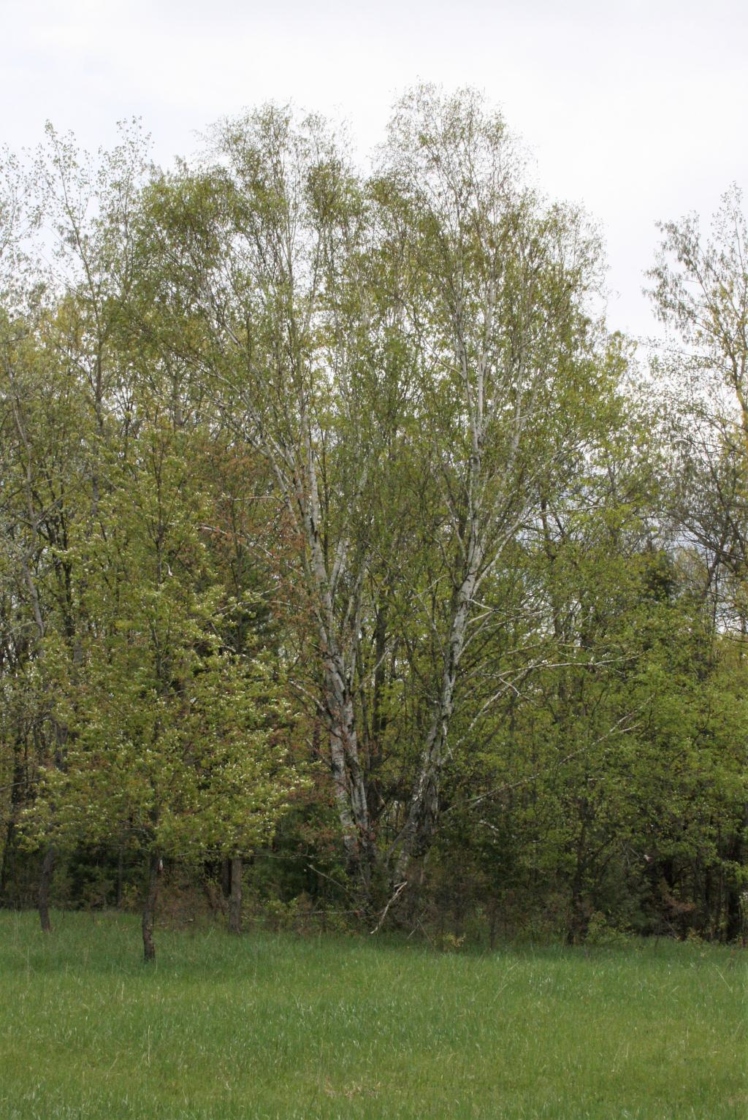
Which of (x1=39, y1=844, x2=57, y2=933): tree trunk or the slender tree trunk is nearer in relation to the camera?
the slender tree trunk

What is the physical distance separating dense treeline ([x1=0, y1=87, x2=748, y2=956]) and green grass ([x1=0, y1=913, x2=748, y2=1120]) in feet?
14.5

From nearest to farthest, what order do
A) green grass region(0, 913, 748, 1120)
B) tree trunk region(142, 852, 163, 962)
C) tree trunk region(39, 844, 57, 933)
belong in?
green grass region(0, 913, 748, 1120)
tree trunk region(142, 852, 163, 962)
tree trunk region(39, 844, 57, 933)

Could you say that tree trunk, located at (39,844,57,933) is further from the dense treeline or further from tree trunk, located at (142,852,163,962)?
tree trunk, located at (142,852,163,962)

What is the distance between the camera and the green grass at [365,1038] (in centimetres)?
770

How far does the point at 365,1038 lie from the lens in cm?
966

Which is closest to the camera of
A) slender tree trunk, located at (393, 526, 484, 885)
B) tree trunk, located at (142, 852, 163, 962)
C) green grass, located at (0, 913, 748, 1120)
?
green grass, located at (0, 913, 748, 1120)

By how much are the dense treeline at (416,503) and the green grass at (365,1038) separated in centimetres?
443

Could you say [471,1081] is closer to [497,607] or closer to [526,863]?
[526,863]

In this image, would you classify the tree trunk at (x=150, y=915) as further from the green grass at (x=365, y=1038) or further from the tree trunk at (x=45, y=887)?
the tree trunk at (x=45, y=887)

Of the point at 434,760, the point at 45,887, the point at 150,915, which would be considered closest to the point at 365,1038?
the point at 150,915

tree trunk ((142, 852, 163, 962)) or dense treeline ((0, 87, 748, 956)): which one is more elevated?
dense treeline ((0, 87, 748, 956))

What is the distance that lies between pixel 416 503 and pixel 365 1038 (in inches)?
491

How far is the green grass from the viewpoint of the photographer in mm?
7695

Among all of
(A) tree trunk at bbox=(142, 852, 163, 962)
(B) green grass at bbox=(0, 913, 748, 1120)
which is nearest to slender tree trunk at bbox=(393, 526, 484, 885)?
(B) green grass at bbox=(0, 913, 748, 1120)
